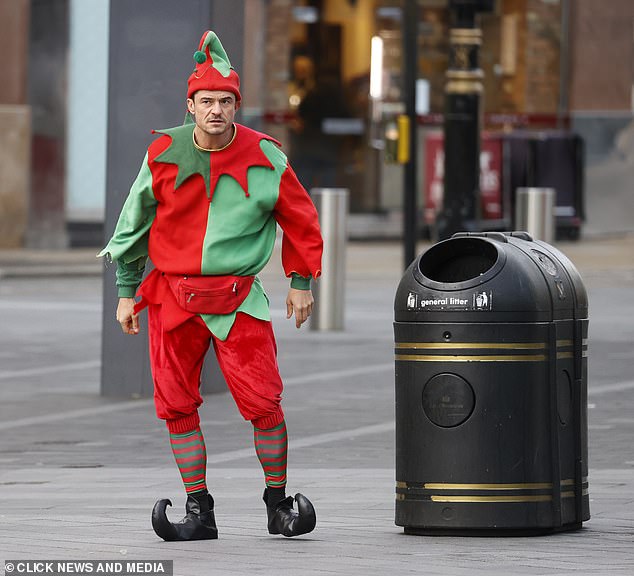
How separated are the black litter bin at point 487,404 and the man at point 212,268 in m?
0.44

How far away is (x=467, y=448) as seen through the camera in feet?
21.8

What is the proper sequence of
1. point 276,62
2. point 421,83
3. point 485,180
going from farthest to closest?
1. point 421,83
2. point 276,62
3. point 485,180

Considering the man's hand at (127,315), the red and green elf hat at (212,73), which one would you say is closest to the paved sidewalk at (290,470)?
the man's hand at (127,315)

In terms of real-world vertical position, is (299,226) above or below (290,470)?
above

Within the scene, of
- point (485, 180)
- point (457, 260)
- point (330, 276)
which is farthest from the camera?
point (485, 180)

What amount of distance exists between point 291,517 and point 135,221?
1176mm

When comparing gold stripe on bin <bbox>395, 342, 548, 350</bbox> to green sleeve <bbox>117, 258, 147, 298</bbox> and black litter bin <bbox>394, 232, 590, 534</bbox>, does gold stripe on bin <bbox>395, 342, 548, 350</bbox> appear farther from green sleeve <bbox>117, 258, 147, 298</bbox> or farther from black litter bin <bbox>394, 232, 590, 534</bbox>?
green sleeve <bbox>117, 258, 147, 298</bbox>

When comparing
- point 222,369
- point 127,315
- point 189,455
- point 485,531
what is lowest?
point 485,531

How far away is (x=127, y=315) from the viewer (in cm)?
666

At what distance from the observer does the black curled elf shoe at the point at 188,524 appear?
21.2 feet

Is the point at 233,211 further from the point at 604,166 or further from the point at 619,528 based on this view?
the point at 604,166

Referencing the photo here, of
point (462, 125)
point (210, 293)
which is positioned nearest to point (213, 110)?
point (210, 293)

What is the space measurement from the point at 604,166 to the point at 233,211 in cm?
2873

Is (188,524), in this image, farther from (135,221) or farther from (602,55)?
(602,55)
